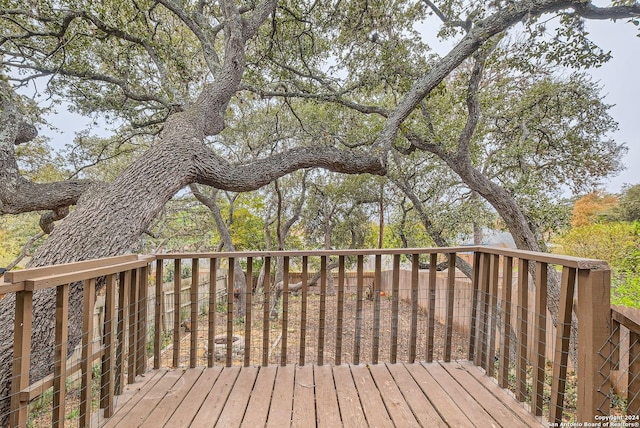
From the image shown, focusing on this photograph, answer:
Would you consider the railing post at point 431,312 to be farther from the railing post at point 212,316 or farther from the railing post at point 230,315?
the railing post at point 212,316

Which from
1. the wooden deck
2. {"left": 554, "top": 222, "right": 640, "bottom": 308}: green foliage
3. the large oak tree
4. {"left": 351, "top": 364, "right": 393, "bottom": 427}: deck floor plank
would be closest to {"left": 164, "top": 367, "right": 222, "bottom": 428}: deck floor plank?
the wooden deck

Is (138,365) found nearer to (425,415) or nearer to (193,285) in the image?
(193,285)

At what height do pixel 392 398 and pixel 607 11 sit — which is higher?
pixel 607 11

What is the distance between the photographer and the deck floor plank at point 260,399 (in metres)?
1.78

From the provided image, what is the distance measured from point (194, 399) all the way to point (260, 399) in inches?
16.5

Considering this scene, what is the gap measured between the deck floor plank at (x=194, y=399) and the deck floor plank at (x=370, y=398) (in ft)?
3.31

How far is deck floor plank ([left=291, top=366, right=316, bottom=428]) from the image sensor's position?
1777 mm

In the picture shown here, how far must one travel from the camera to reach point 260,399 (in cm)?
199

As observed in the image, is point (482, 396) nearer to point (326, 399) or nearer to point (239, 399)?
point (326, 399)

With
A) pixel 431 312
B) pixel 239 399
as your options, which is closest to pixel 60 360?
pixel 239 399

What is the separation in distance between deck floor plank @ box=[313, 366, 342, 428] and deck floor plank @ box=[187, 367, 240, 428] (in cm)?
58

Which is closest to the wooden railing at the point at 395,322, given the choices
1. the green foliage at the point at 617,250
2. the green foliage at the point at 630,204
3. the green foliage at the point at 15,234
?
the green foliage at the point at 617,250

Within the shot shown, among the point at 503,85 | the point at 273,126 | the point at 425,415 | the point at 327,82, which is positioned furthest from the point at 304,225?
the point at 425,415

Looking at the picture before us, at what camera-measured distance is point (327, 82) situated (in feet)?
16.4
